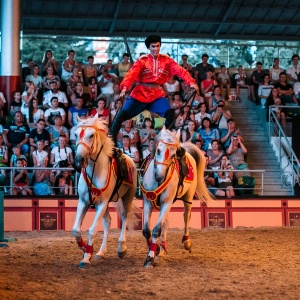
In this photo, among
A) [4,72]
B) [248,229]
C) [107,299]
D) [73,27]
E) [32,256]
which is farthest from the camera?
[73,27]

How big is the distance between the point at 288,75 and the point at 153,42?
10.6 meters

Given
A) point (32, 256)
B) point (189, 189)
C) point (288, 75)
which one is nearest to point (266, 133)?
point (288, 75)

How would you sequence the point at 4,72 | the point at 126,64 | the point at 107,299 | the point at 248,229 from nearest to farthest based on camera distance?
the point at 107,299, the point at 248,229, the point at 4,72, the point at 126,64

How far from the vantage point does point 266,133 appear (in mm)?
20031

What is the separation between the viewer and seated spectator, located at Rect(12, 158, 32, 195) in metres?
15.9

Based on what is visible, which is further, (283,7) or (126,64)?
(283,7)

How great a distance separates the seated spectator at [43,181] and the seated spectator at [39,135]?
0.54 m

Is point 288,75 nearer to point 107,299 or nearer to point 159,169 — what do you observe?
point 159,169

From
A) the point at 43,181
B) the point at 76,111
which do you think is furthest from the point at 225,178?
the point at 43,181

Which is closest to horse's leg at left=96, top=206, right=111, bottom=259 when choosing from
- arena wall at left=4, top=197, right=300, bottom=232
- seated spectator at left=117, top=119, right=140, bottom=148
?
arena wall at left=4, top=197, right=300, bottom=232

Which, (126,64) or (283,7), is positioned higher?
(283,7)

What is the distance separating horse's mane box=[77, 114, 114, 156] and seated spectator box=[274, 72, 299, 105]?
10464mm

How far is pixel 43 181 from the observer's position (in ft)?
52.7

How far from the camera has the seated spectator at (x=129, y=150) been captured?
16.5 m
